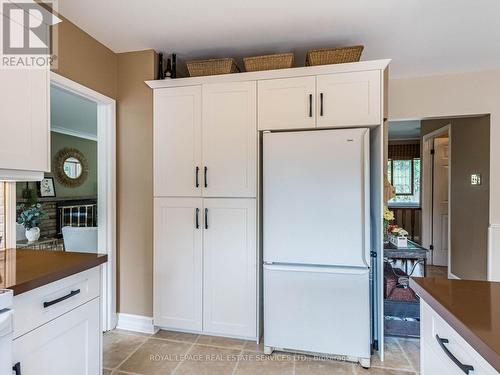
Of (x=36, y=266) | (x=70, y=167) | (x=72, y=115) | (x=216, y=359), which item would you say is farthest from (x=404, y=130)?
(x=70, y=167)

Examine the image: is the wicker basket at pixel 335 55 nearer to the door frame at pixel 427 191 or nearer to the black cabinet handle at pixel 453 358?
the black cabinet handle at pixel 453 358

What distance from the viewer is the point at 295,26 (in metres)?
2.12

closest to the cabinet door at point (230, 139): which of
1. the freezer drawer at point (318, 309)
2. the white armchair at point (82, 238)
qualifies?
the freezer drawer at point (318, 309)

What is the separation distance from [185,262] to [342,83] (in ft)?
5.93

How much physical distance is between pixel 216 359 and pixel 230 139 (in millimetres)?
1627

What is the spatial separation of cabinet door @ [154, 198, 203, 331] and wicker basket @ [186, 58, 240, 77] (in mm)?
1029

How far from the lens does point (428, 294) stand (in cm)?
102

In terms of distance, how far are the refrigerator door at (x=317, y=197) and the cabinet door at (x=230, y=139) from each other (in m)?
0.16

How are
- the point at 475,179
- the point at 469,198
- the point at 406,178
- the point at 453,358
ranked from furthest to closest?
the point at 406,178
the point at 469,198
the point at 475,179
the point at 453,358

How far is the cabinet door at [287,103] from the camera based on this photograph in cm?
212

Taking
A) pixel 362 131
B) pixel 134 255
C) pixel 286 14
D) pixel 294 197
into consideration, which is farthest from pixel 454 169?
pixel 134 255

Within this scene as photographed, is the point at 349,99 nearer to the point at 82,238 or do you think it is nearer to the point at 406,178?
the point at 82,238

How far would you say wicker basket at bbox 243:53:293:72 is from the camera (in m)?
2.19

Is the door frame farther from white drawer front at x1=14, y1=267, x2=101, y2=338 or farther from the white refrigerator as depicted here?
white drawer front at x1=14, y1=267, x2=101, y2=338
